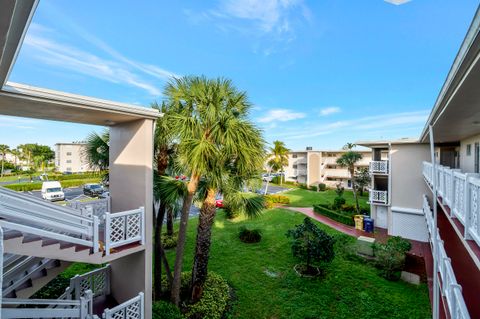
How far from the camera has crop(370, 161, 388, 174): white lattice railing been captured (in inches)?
682

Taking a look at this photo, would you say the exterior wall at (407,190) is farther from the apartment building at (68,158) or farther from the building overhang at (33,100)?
the apartment building at (68,158)

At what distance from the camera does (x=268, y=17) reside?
9.07 metres

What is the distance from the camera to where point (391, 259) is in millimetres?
10195

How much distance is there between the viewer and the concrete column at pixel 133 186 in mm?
5871

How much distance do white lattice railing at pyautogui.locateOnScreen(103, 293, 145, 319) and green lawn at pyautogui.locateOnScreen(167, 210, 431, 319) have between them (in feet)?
11.5

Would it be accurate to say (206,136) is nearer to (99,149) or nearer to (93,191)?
(99,149)

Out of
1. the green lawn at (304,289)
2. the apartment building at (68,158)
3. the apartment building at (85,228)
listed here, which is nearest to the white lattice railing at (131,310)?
the apartment building at (85,228)

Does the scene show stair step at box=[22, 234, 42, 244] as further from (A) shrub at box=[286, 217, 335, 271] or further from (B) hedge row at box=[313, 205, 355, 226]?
(B) hedge row at box=[313, 205, 355, 226]

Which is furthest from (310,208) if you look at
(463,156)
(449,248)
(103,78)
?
(103,78)

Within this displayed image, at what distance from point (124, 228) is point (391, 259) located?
11.4 metres

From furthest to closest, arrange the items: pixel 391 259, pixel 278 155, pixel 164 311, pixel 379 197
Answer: pixel 278 155, pixel 379 197, pixel 391 259, pixel 164 311

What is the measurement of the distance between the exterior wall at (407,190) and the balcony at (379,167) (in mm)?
1189

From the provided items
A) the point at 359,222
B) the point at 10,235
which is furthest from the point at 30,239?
the point at 359,222

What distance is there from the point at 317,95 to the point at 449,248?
19.4 m
